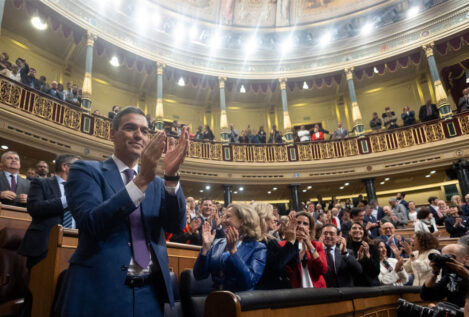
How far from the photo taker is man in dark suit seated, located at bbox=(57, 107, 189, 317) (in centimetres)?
101

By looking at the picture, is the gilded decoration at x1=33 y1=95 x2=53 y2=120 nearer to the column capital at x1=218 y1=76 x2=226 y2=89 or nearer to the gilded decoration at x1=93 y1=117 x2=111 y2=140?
the gilded decoration at x1=93 y1=117 x2=111 y2=140

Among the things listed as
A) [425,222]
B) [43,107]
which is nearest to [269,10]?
[43,107]

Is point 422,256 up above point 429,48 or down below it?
below

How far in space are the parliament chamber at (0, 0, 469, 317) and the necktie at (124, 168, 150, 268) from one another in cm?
1

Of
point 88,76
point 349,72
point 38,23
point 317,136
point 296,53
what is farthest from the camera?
point 296,53

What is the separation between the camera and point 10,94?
22.5 ft

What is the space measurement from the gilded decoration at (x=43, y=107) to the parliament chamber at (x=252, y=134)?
0.09 feet

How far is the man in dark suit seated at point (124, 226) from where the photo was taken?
1.01m

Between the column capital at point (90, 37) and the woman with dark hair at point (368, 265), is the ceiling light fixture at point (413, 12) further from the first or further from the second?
the woman with dark hair at point (368, 265)

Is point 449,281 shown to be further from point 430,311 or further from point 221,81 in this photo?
point 221,81

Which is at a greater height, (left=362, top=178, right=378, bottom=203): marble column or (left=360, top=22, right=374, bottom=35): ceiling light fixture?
(left=360, top=22, right=374, bottom=35): ceiling light fixture

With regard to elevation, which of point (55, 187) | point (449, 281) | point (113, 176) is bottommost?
point (449, 281)

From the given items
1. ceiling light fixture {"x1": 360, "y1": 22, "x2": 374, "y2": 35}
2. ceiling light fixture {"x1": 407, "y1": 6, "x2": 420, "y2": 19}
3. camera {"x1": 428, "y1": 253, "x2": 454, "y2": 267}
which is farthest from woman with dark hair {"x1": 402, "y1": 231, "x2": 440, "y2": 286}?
ceiling light fixture {"x1": 360, "y1": 22, "x2": 374, "y2": 35}

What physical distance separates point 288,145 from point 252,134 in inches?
58.6
